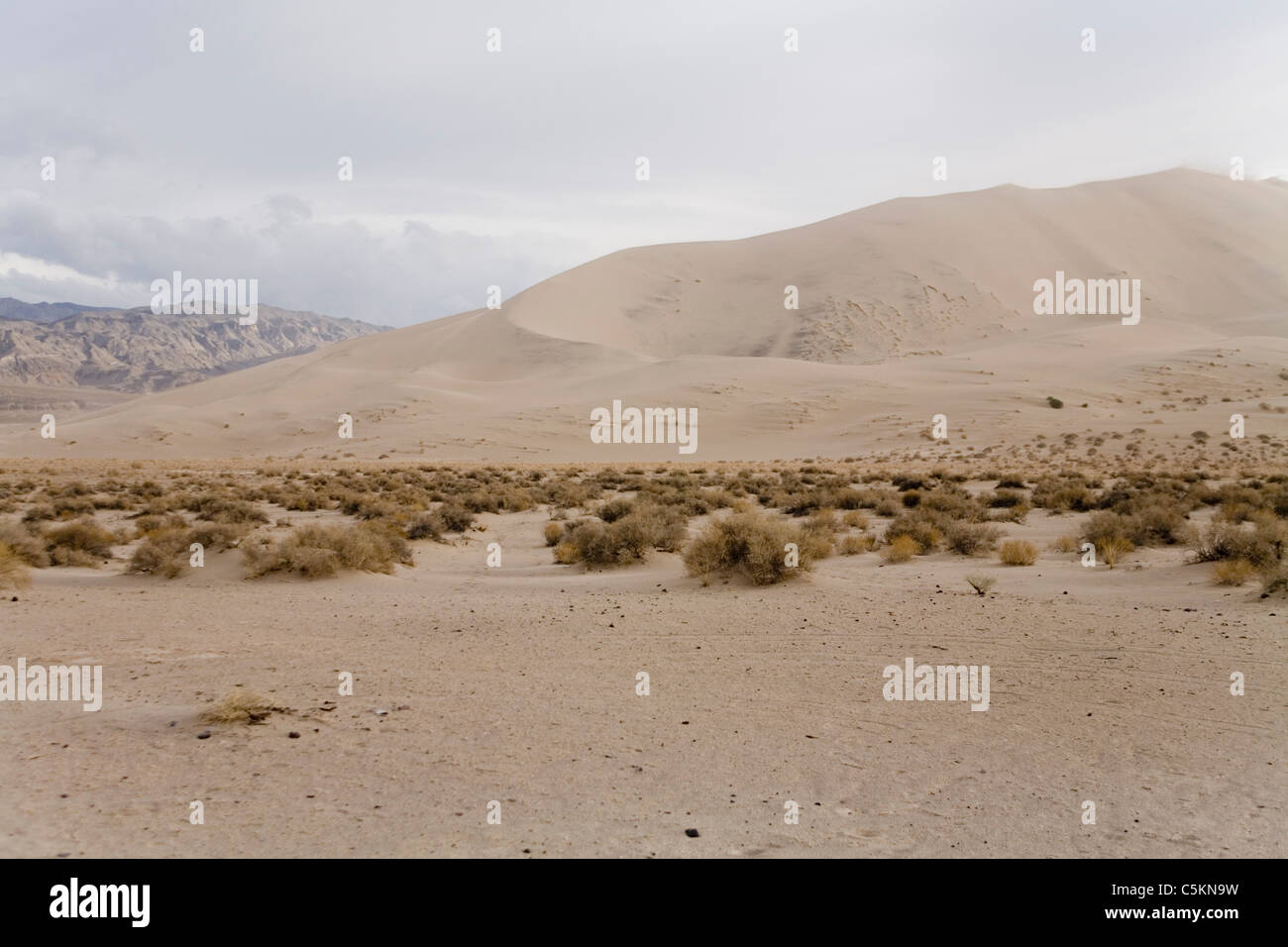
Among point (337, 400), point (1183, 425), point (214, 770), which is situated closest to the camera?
point (214, 770)

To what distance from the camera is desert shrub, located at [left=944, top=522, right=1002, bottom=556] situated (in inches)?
574

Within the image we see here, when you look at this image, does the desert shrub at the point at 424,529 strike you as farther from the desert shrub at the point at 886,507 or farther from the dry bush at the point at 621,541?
the desert shrub at the point at 886,507

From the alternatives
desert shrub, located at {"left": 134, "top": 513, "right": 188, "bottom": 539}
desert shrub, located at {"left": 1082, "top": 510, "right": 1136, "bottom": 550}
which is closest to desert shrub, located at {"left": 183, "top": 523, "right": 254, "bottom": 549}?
desert shrub, located at {"left": 134, "top": 513, "right": 188, "bottom": 539}

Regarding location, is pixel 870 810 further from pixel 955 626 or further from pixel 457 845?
pixel 955 626

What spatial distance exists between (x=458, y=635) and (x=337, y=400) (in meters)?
77.3

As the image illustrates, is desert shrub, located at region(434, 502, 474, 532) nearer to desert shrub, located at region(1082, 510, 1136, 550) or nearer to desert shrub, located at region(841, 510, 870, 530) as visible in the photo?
desert shrub, located at region(841, 510, 870, 530)

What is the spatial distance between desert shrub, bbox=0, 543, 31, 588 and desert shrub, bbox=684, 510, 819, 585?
9448 mm

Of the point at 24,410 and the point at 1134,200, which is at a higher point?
the point at 1134,200

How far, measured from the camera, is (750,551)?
1219cm

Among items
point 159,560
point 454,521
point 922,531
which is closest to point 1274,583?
point 922,531

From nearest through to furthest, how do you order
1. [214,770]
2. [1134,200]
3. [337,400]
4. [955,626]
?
[214,770], [955,626], [337,400], [1134,200]

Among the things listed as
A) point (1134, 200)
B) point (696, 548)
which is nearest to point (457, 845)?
point (696, 548)

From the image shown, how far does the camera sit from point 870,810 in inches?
205
